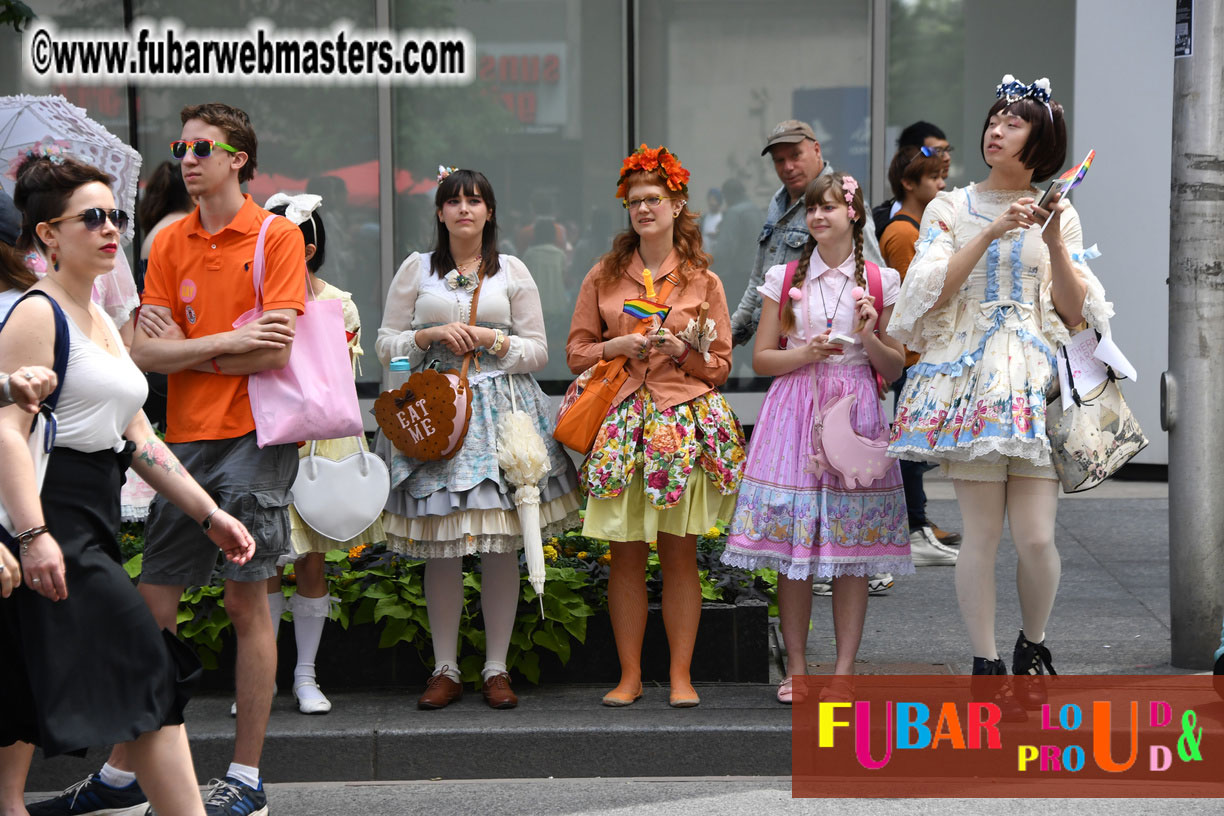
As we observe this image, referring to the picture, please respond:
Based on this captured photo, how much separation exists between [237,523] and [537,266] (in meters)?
6.86

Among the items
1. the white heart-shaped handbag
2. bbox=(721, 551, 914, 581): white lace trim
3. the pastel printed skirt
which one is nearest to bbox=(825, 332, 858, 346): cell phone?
the pastel printed skirt

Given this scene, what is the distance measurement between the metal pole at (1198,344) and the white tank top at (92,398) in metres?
4.08

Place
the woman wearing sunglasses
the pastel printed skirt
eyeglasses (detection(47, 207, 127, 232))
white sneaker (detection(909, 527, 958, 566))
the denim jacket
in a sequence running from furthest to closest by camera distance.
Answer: white sneaker (detection(909, 527, 958, 566)), the denim jacket, the pastel printed skirt, eyeglasses (detection(47, 207, 127, 232)), the woman wearing sunglasses

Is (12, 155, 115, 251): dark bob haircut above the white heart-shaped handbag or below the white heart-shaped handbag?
above

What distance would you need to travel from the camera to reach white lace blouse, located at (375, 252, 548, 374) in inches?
217

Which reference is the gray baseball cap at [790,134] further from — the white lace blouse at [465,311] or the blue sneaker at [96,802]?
the blue sneaker at [96,802]

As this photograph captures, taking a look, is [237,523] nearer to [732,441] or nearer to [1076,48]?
[732,441]

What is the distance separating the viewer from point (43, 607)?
3590mm

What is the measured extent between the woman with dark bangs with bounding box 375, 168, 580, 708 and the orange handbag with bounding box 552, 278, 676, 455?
0.11 meters

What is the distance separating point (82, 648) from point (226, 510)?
92 centimetres

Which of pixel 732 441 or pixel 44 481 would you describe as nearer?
pixel 44 481

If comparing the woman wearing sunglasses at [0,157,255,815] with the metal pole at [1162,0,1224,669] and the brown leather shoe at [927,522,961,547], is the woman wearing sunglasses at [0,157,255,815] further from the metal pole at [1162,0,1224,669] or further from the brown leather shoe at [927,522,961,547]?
the brown leather shoe at [927,522,961,547]

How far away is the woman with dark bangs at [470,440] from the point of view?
536 cm

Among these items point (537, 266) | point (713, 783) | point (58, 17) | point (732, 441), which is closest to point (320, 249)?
point (732, 441)
